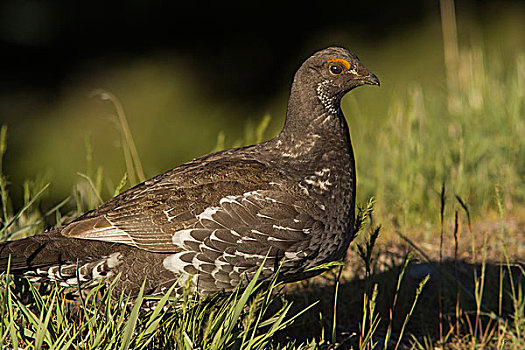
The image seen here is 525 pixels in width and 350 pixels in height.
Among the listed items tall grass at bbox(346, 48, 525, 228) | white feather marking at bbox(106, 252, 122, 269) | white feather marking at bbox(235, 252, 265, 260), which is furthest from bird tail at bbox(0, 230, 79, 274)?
tall grass at bbox(346, 48, 525, 228)

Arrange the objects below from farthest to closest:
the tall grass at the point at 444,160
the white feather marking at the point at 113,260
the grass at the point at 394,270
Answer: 1. the tall grass at the point at 444,160
2. the white feather marking at the point at 113,260
3. the grass at the point at 394,270

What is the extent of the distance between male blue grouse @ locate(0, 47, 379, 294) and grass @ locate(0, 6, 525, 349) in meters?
0.11

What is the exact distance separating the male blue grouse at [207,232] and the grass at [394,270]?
109 mm

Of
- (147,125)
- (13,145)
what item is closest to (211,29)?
(147,125)

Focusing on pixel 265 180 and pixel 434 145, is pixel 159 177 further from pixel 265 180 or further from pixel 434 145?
pixel 434 145

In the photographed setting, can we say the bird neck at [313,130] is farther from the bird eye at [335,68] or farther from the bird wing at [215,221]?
the bird wing at [215,221]

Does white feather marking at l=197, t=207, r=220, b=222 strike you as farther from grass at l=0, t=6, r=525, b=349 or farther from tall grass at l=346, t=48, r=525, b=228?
tall grass at l=346, t=48, r=525, b=228

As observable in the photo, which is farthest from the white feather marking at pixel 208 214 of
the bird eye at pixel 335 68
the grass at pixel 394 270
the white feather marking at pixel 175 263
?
the bird eye at pixel 335 68

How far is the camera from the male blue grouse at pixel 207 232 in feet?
10.0

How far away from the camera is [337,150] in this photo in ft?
11.2

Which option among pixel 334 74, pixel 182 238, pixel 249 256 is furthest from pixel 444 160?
pixel 182 238

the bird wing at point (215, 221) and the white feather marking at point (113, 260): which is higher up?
the bird wing at point (215, 221)

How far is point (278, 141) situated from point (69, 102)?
10391 mm

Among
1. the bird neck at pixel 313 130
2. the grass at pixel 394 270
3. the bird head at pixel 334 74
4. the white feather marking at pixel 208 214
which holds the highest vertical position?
the bird head at pixel 334 74
